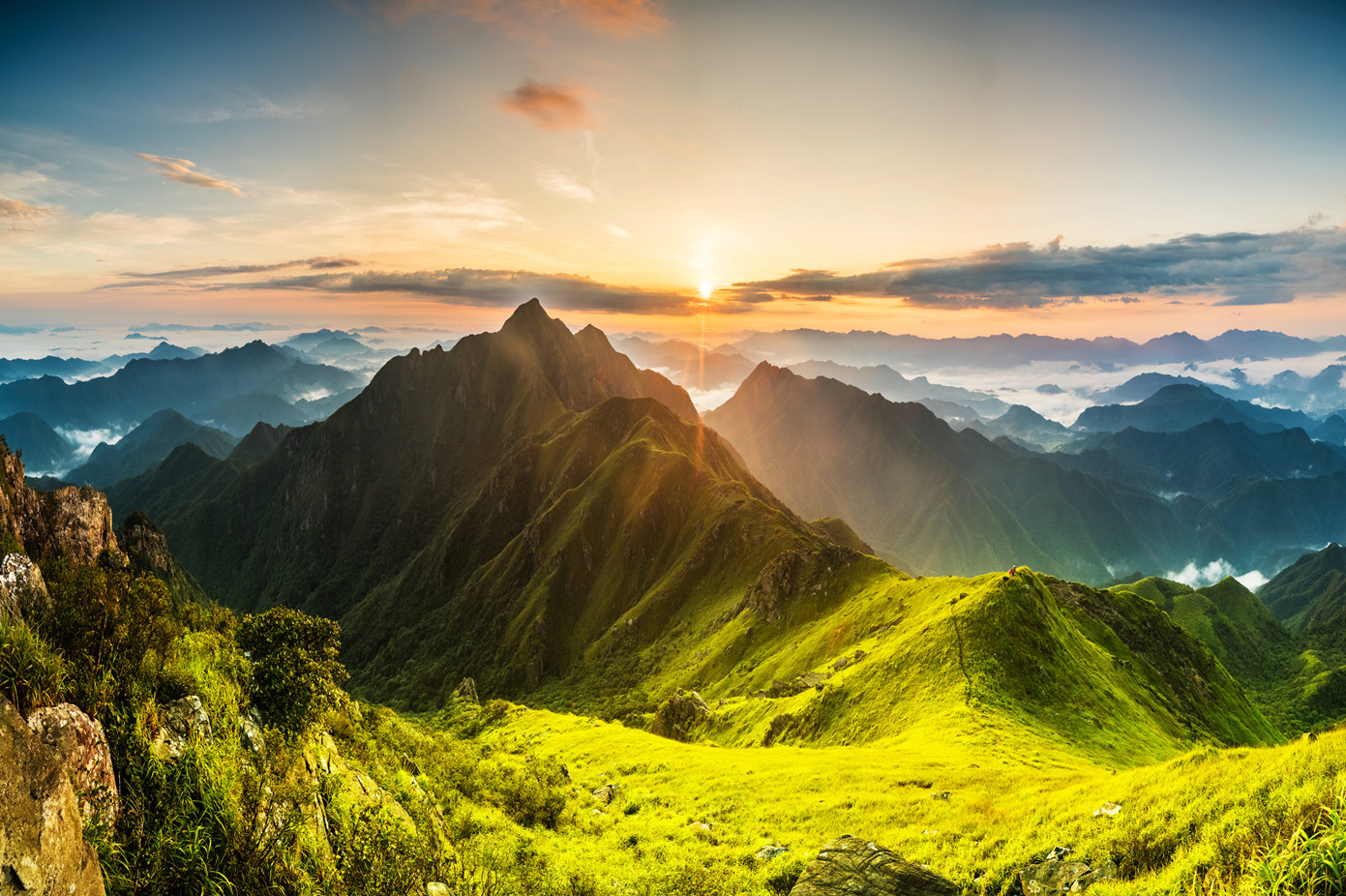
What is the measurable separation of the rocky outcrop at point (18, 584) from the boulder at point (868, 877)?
28632 millimetres

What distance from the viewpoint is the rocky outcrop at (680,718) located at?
90312 mm

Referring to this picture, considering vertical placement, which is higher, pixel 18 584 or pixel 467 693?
pixel 18 584

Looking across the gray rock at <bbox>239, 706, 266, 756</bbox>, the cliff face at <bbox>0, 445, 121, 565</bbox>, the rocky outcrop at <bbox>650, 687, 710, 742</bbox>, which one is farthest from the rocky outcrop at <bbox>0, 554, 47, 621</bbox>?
the rocky outcrop at <bbox>650, 687, 710, 742</bbox>

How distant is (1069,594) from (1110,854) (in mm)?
115992

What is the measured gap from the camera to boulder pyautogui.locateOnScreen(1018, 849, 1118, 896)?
19.0 m

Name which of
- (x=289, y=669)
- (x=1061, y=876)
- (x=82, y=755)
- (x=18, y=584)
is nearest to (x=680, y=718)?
(x=289, y=669)

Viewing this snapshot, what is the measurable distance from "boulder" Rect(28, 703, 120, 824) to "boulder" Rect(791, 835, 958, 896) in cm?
2344

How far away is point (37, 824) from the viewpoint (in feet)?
31.0

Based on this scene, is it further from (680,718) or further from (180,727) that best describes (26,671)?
(680,718)

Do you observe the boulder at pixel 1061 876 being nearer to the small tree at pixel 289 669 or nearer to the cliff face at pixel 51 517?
the small tree at pixel 289 669

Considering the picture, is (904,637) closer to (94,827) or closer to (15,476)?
(94,827)

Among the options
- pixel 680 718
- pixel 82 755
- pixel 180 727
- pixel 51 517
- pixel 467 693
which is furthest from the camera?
pixel 467 693

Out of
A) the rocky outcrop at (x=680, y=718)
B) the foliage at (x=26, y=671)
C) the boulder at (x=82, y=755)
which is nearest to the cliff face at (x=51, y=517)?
the foliage at (x=26, y=671)

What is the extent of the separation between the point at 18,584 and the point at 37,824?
33.1ft
